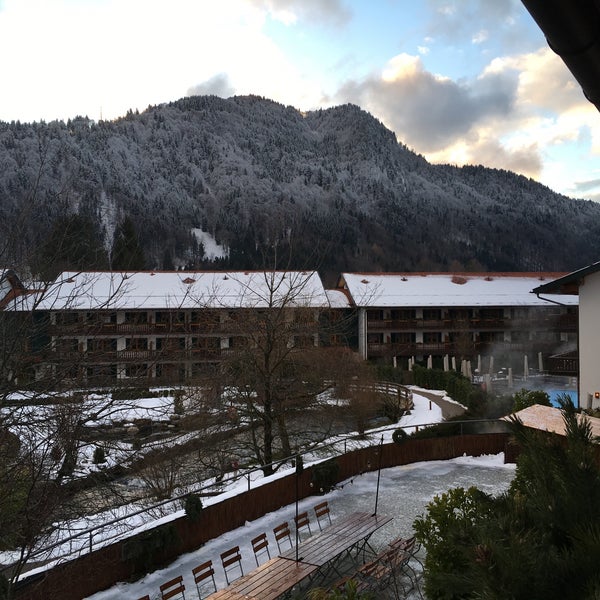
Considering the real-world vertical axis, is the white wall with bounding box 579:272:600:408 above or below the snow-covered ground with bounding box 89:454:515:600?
above

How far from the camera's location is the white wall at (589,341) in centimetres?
2055

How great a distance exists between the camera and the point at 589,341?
20875 mm

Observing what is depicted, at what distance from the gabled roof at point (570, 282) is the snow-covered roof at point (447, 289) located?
21464mm

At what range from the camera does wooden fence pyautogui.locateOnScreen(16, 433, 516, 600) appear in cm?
862

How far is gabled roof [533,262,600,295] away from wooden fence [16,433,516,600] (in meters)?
7.46

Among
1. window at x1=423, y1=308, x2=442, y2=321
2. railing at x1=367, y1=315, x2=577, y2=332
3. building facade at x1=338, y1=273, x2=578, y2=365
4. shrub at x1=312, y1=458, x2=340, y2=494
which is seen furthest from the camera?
window at x1=423, y1=308, x2=442, y2=321

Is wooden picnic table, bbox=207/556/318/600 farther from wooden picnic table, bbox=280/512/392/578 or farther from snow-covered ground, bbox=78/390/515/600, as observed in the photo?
snow-covered ground, bbox=78/390/515/600

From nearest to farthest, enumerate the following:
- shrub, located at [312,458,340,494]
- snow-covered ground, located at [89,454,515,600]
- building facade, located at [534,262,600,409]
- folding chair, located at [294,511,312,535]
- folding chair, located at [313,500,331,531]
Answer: snow-covered ground, located at [89,454,515,600] → folding chair, located at [294,511,312,535] → folding chair, located at [313,500,331,531] → shrub, located at [312,458,340,494] → building facade, located at [534,262,600,409]

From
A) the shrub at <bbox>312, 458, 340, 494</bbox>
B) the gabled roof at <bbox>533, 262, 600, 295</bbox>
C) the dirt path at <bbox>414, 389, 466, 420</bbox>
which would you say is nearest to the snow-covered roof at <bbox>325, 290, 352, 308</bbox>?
the dirt path at <bbox>414, 389, 466, 420</bbox>

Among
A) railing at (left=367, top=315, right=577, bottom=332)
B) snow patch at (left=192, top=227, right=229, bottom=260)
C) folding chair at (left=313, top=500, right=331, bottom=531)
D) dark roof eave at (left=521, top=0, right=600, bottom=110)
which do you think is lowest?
folding chair at (left=313, top=500, right=331, bottom=531)

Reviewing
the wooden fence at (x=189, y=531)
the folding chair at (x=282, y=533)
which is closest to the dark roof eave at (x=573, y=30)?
the wooden fence at (x=189, y=531)

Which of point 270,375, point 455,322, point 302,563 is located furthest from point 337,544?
point 455,322

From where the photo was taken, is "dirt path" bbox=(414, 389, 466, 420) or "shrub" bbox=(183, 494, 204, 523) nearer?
"shrub" bbox=(183, 494, 204, 523)

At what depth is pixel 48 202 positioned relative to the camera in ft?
27.8
